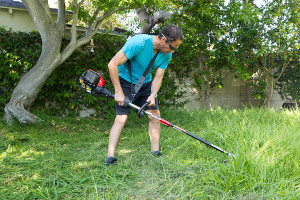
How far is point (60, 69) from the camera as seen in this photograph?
18.9 feet

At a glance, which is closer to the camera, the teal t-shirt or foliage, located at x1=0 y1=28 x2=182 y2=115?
the teal t-shirt

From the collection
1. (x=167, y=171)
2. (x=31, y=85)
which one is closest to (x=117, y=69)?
(x=167, y=171)

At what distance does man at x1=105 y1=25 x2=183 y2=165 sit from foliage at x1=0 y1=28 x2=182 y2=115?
336cm

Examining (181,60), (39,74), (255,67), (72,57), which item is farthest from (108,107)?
(255,67)

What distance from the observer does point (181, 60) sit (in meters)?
7.08

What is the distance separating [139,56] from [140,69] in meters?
0.19

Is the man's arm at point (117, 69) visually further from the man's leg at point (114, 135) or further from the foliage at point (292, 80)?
the foliage at point (292, 80)

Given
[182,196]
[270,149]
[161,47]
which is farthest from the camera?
[161,47]

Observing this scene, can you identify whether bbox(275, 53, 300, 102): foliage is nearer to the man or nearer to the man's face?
the man

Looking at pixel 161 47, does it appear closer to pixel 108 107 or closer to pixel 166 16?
pixel 108 107

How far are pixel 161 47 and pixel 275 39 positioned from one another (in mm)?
4857

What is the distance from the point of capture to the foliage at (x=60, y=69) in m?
5.19

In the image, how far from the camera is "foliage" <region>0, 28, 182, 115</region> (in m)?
5.19

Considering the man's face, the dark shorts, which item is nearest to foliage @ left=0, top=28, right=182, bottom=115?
the dark shorts
